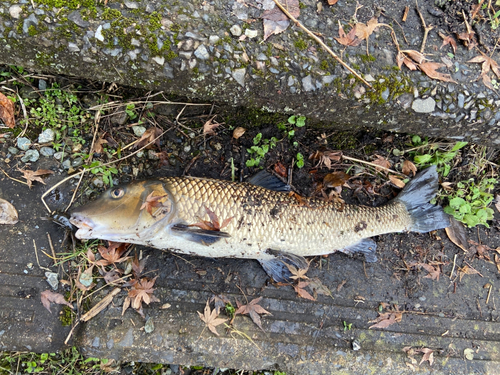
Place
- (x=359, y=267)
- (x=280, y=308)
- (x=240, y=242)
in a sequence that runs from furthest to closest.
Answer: (x=359, y=267), (x=280, y=308), (x=240, y=242)

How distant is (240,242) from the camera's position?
2.89 m

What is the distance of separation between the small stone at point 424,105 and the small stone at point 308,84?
94cm

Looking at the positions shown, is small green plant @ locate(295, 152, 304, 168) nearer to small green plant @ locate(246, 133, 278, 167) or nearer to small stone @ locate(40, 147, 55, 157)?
small green plant @ locate(246, 133, 278, 167)

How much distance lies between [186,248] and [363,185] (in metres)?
2.05

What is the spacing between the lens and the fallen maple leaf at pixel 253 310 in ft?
10.2

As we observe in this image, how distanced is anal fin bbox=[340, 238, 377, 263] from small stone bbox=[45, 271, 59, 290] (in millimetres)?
2835

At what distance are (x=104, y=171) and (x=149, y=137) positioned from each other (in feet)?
1.83

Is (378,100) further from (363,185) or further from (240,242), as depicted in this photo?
(240,242)

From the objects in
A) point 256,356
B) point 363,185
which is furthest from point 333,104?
point 256,356

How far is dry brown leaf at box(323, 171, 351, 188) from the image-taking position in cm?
329

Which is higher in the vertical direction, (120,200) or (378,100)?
(378,100)

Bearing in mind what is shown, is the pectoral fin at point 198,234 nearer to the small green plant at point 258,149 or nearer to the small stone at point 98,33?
the small green plant at point 258,149

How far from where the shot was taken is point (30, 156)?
9.82ft

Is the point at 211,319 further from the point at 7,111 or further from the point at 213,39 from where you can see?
the point at 7,111
